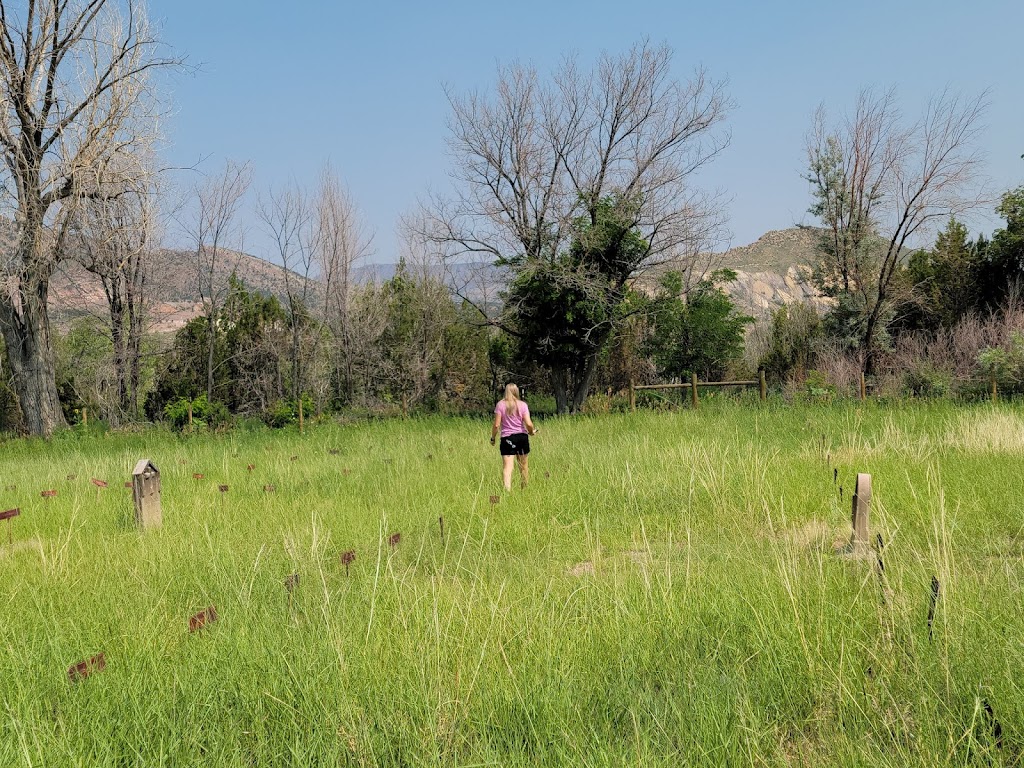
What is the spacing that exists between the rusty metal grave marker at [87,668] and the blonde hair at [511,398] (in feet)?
18.2

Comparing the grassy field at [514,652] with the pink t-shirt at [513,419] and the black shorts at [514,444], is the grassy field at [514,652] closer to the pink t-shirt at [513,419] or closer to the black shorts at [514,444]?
the black shorts at [514,444]

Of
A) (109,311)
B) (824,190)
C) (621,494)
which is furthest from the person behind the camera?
(824,190)

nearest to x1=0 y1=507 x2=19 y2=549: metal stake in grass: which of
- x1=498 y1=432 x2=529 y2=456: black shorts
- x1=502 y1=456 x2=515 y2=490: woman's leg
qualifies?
x1=502 y1=456 x2=515 y2=490: woman's leg

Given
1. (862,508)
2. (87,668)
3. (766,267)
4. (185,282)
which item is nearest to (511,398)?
(862,508)

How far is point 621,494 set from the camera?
674 centimetres

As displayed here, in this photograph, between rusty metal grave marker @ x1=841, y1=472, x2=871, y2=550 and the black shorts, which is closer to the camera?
rusty metal grave marker @ x1=841, y1=472, x2=871, y2=550

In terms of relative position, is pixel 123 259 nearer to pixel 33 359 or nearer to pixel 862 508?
pixel 33 359

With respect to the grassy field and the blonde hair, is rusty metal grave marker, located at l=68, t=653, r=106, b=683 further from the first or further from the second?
the blonde hair

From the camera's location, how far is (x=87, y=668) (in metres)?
2.43

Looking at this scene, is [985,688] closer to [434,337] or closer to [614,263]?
[614,263]

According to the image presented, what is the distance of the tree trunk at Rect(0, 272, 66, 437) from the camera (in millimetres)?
16188

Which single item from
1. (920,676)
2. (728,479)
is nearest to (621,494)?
(728,479)

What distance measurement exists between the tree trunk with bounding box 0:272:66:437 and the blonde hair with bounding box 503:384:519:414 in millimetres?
13289

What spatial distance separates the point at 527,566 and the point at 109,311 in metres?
23.5
